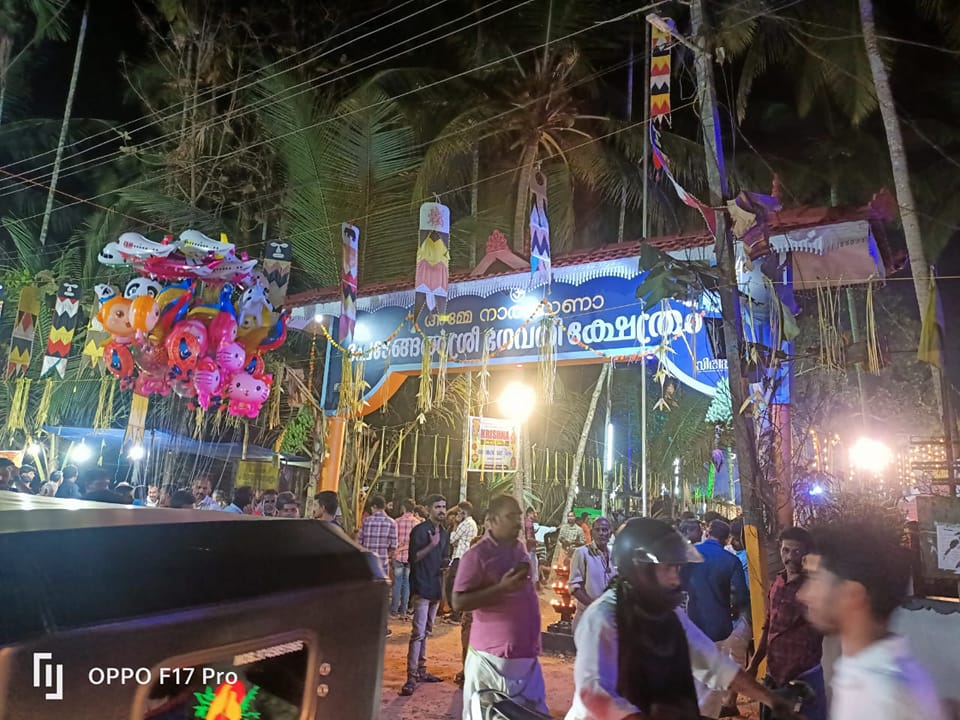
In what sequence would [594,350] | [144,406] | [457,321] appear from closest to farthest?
1. [594,350]
2. [457,321]
3. [144,406]

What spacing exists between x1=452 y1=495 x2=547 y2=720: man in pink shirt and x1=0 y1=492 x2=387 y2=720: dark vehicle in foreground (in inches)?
83.9

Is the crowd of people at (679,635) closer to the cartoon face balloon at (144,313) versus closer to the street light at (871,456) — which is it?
the cartoon face balloon at (144,313)

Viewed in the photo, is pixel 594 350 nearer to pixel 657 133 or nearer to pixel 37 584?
pixel 657 133

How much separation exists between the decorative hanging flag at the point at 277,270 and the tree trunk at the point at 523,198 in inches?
247

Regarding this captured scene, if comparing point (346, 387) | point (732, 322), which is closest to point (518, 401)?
point (346, 387)

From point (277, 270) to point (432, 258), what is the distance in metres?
2.49

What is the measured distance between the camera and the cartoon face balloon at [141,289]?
8.69 meters

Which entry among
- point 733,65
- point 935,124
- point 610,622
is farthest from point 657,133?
point 935,124

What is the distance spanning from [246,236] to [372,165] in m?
7.66

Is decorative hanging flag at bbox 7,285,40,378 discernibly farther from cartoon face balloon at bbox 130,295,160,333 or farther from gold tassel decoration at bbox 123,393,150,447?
cartoon face balloon at bbox 130,295,160,333

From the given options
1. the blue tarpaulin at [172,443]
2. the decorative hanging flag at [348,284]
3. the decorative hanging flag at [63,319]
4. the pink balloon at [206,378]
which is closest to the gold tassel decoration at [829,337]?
the decorative hanging flag at [348,284]

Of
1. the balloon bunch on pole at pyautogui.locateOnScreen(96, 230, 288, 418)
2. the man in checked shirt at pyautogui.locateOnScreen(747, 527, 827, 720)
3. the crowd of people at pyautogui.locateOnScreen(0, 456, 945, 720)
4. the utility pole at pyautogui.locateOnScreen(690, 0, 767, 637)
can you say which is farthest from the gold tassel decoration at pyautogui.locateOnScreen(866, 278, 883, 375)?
the balloon bunch on pole at pyautogui.locateOnScreen(96, 230, 288, 418)

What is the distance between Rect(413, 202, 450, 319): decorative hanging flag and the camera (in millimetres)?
8055

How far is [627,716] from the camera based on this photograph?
7.08 ft
